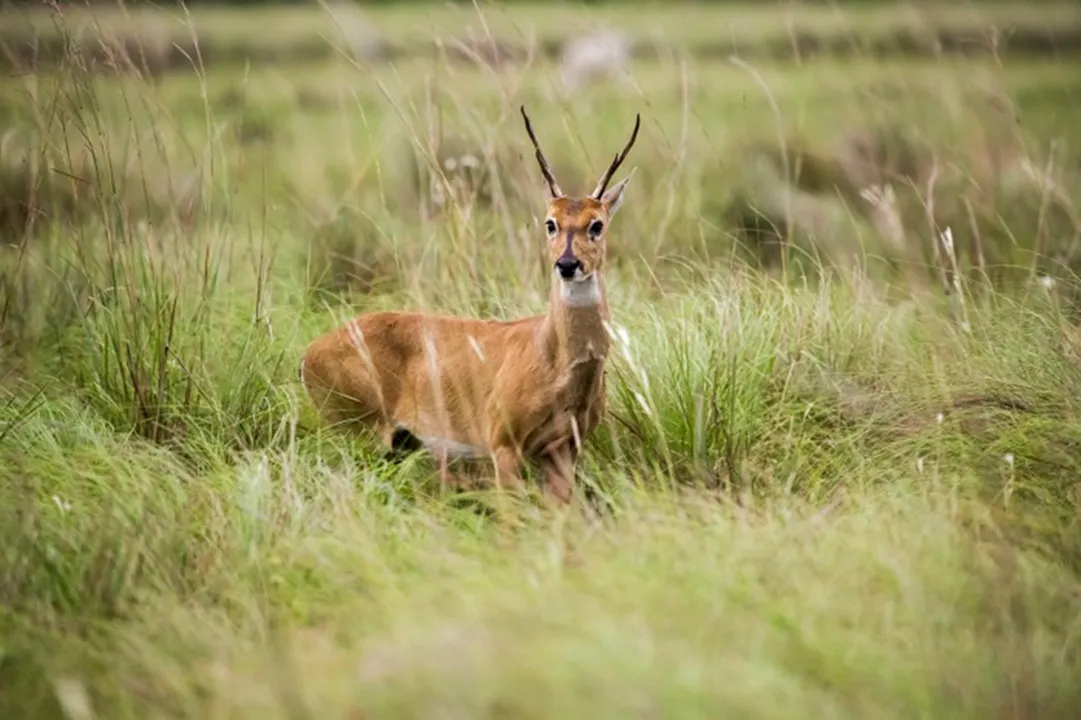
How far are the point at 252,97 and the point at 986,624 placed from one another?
61.8 feet

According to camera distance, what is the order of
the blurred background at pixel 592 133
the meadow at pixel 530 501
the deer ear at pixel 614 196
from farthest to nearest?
the blurred background at pixel 592 133 → the deer ear at pixel 614 196 → the meadow at pixel 530 501

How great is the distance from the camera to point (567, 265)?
4645 mm

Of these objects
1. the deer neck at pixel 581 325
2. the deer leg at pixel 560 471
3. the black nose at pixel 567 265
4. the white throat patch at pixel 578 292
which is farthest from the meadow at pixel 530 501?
the black nose at pixel 567 265

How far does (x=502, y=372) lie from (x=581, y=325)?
0.46 meters

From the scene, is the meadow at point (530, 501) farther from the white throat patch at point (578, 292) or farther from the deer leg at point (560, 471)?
the white throat patch at point (578, 292)

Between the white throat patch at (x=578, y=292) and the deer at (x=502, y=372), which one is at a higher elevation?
the white throat patch at (x=578, y=292)

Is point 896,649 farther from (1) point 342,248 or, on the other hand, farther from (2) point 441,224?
(1) point 342,248

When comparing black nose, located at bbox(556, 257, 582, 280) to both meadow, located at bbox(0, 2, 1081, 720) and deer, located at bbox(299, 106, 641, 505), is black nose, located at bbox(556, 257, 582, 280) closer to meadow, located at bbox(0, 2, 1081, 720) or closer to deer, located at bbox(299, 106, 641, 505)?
deer, located at bbox(299, 106, 641, 505)

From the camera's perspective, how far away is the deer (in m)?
4.83

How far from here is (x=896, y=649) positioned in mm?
3580


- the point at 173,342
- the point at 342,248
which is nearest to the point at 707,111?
the point at 342,248

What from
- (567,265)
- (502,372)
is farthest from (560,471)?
(567,265)

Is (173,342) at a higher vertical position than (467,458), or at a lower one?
higher

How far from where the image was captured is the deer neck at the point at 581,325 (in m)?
4.82
